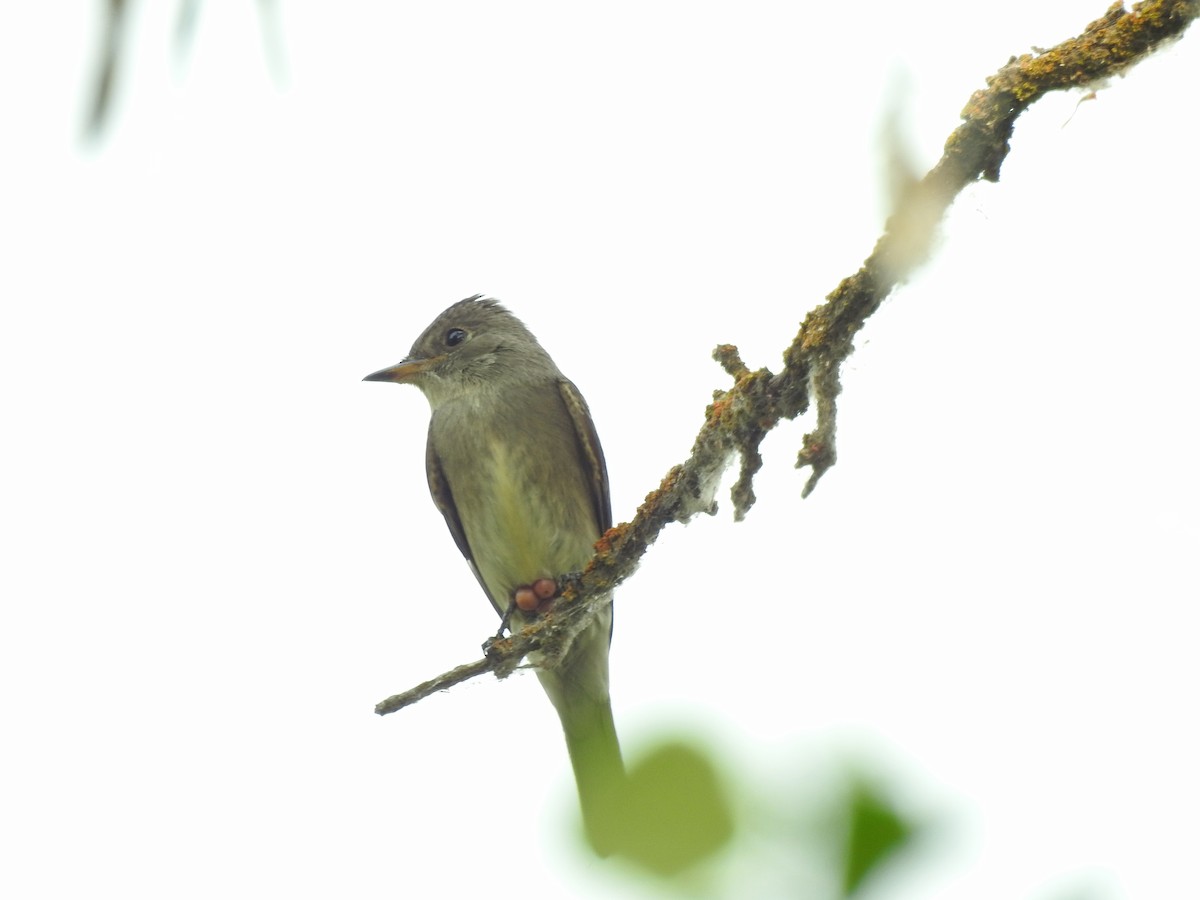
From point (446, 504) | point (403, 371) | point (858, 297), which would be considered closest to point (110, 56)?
point (858, 297)

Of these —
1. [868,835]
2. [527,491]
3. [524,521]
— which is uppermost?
[527,491]

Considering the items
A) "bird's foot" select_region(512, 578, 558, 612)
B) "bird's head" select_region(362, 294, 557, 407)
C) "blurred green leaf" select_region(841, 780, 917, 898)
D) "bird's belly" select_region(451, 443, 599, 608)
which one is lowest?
"blurred green leaf" select_region(841, 780, 917, 898)

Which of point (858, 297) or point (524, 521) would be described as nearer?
point (858, 297)

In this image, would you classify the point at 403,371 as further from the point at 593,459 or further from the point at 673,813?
the point at 673,813

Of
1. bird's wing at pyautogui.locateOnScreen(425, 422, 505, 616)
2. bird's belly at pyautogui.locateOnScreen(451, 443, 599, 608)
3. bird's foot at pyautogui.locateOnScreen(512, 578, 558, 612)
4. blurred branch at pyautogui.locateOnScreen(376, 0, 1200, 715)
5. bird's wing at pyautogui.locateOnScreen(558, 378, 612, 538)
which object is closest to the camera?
blurred branch at pyautogui.locateOnScreen(376, 0, 1200, 715)

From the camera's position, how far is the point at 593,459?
7.50 meters

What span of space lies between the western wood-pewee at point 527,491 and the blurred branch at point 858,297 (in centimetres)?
296

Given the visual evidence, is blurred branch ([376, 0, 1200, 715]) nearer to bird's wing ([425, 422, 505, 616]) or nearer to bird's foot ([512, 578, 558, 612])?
bird's foot ([512, 578, 558, 612])

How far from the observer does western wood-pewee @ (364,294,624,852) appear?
23.9 ft

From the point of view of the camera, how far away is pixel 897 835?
2.57 feet

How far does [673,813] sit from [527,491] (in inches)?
255

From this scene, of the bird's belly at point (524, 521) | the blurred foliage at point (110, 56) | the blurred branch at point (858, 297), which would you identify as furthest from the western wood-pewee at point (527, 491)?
the blurred foliage at point (110, 56)

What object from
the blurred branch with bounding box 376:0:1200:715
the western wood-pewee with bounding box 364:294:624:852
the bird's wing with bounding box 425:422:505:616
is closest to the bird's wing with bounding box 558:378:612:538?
the western wood-pewee with bounding box 364:294:624:852

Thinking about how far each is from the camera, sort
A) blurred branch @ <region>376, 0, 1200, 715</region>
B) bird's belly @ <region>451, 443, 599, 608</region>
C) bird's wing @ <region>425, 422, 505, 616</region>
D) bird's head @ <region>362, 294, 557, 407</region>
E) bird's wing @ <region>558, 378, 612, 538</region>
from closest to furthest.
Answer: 1. blurred branch @ <region>376, 0, 1200, 715</region>
2. bird's belly @ <region>451, 443, 599, 608</region>
3. bird's wing @ <region>558, 378, 612, 538</region>
4. bird's wing @ <region>425, 422, 505, 616</region>
5. bird's head @ <region>362, 294, 557, 407</region>
